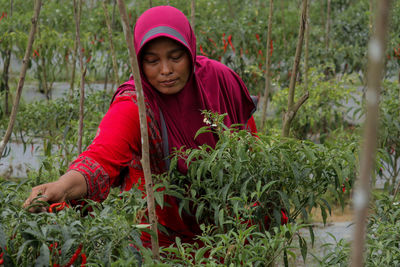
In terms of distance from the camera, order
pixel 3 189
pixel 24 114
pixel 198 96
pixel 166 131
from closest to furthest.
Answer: pixel 3 189
pixel 166 131
pixel 198 96
pixel 24 114

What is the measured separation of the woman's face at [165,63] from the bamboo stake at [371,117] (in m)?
1.47

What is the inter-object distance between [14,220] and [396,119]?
2.39m

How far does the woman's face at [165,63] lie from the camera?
6.48ft

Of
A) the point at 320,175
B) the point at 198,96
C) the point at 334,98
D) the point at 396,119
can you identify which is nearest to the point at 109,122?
the point at 198,96

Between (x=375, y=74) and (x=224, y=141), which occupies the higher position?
(x=375, y=74)

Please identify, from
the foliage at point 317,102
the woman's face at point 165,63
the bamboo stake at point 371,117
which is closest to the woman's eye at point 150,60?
the woman's face at point 165,63

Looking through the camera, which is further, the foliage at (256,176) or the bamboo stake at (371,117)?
the foliage at (256,176)

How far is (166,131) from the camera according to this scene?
202 cm

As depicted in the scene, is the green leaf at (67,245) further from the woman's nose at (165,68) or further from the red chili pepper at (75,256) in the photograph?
the woman's nose at (165,68)

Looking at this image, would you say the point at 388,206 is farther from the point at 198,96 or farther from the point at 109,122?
the point at 109,122

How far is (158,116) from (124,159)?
22 centimetres

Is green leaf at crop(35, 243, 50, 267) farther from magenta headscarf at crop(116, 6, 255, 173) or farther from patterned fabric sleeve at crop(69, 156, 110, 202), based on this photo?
magenta headscarf at crop(116, 6, 255, 173)

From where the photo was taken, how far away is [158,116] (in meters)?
2.04

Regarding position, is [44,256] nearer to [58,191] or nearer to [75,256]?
[75,256]
